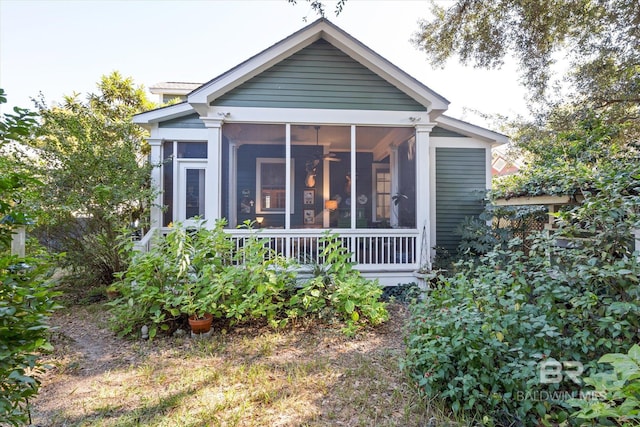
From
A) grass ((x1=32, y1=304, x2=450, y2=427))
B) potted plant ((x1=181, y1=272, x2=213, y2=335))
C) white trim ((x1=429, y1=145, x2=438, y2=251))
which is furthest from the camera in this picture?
white trim ((x1=429, y1=145, x2=438, y2=251))

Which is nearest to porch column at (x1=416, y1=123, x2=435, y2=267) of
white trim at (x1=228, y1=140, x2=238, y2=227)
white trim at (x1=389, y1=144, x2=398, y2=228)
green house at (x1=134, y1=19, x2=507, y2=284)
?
green house at (x1=134, y1=19, x2=507, y2=284)

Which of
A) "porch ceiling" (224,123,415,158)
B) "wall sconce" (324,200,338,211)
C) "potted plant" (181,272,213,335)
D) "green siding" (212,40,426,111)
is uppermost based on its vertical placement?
"green siding" (212,40,426,111)

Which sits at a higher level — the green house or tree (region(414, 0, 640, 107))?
tree (region(414, 0, 640, 107))

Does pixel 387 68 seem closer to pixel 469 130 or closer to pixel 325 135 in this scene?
pixel 325 135

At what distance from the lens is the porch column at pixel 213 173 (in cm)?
534

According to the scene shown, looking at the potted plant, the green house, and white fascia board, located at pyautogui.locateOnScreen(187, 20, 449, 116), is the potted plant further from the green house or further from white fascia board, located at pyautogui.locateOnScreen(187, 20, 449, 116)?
white fascia board, located at pyautogui.locateOnScreen(187, 20, 449, 116)

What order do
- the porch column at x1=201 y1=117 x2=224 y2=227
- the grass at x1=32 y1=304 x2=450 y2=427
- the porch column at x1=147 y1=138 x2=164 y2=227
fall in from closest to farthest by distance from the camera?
the grass at x1=32 y1=304 x2=450 y2=427
the porch column at x1=201 y1=117 x2=224 y2=227
the porch column at x1=147 y1=138 x2=164 y2=227

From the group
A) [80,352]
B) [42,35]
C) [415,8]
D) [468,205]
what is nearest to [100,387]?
[80,352]

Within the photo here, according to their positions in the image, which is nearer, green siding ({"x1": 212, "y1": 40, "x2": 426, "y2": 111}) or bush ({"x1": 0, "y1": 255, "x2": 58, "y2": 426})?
bush ({"x1": 0, "y1": 255, "x2": 58, "y2": 426})

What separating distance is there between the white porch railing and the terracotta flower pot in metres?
1.70

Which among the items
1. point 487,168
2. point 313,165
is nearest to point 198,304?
point 313,165

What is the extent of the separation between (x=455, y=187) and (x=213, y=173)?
5.15 m

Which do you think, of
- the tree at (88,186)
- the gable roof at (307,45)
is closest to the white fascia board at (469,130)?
the gable roof at (307,45)

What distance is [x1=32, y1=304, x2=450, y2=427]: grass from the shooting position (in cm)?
229
